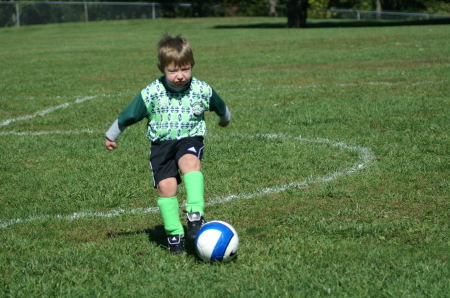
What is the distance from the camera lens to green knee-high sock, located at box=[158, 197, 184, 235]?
4.53m

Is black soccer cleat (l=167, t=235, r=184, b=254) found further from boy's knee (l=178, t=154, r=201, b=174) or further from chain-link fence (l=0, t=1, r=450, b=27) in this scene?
chain-link fence (l=0, t=1, r=450, b=27)

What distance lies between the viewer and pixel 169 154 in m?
4.69

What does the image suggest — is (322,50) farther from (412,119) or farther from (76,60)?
(412,119)

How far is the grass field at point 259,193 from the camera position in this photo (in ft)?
13.3

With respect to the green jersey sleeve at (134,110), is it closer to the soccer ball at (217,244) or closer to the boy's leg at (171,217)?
the boy's leg at (171,217)

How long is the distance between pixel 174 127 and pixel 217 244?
929mm

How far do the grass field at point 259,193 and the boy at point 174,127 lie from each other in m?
0.29

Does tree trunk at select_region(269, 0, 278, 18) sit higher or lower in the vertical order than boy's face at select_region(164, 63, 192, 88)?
lower

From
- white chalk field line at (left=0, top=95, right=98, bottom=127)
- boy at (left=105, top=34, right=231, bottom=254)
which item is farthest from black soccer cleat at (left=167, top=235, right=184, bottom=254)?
white chalk field line at (left=0, top=95, right=98, bottom=127)

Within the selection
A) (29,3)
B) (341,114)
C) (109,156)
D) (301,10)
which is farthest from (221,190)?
(29,3)

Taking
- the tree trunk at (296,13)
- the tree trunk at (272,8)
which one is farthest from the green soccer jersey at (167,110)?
the tree trunk at (272,8)

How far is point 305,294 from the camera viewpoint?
3762 millimetres

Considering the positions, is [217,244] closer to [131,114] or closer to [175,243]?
[175,243]

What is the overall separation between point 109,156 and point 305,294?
167 inches
